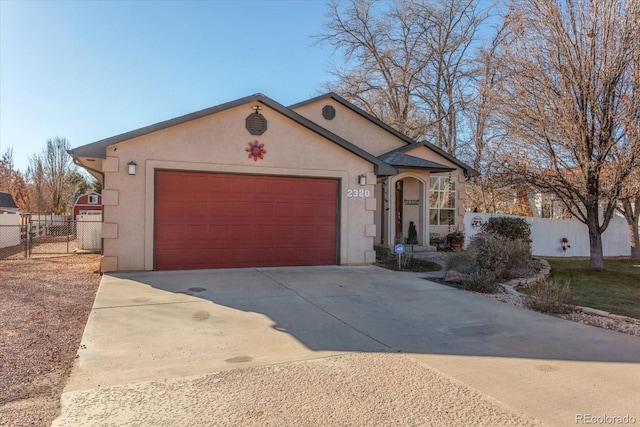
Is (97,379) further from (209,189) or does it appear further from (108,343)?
(209,189)

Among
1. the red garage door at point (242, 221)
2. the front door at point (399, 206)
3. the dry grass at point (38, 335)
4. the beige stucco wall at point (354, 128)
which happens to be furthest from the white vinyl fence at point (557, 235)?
the dry grass at point (38, 335)

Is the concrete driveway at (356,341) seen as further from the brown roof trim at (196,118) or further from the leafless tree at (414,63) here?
Answer: the leafless tree at (414,63)

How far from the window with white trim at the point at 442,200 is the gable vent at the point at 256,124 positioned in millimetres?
7915

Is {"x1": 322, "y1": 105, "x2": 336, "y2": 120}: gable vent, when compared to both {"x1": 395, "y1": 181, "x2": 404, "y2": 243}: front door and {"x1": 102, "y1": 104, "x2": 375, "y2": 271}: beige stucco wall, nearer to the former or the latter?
{"x1": 395, "y1": 181, "x2": 404, "y2": 243}: front door

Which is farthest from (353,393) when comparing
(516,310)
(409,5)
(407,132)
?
(409,5)

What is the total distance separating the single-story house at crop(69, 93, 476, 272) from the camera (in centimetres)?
1032

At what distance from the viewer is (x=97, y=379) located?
4.25 metres

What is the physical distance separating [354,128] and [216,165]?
758 centimetres

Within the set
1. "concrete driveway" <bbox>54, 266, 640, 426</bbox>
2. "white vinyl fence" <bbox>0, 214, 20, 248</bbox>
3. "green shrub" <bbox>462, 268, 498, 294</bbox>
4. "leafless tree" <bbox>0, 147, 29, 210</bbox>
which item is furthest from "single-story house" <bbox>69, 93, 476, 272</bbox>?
"leafless tree" <bbox>0, 147, 29, 210</bbox>

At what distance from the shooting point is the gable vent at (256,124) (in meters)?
11.3

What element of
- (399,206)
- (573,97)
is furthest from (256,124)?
(573,97)

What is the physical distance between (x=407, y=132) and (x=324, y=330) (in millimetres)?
22270

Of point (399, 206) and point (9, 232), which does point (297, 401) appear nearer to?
point (399, 206)

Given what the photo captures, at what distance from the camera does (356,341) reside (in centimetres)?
560
